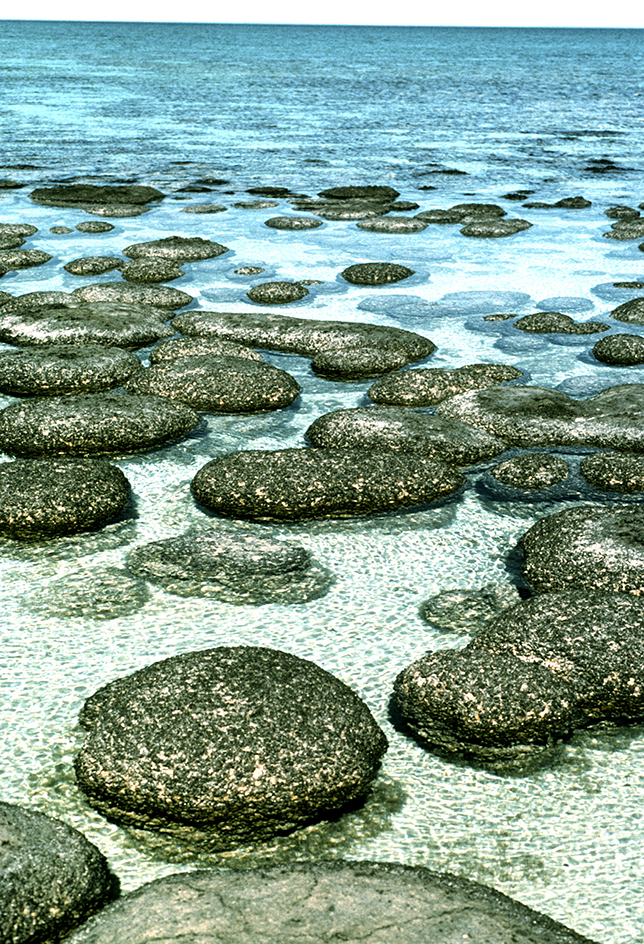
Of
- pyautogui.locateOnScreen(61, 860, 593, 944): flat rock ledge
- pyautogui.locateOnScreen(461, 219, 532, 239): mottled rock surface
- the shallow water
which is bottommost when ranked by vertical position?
the shallow water

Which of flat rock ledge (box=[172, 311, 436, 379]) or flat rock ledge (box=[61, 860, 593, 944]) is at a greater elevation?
flat rock ledge (box=[61, 860, 593, 944])

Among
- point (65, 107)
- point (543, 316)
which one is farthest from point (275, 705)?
→ point (65, 107)

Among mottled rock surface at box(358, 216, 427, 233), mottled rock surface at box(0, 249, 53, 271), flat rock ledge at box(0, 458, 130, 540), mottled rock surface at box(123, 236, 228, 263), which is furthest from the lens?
mottled rock surface at box(358, 216, 427, 233)

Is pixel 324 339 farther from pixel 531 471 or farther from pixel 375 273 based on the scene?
pixel 531 471

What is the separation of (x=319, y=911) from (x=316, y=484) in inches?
102

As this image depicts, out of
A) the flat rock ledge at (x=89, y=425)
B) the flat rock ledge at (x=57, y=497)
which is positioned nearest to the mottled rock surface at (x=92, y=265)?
the flat rock ledge at (x=89, y=425)

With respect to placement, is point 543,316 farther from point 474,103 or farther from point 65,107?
point 474,103

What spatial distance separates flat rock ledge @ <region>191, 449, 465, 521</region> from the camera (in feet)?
15.3

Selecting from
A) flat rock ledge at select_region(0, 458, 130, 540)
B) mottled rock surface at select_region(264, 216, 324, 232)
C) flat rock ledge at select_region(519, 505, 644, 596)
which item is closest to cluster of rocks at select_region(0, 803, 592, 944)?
flat rock ledge at select_region(519, 505, 644, 596)

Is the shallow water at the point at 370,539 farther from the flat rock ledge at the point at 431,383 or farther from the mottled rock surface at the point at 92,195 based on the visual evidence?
the mottled rock surface at the point at 92,195

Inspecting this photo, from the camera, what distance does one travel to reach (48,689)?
3.37 m

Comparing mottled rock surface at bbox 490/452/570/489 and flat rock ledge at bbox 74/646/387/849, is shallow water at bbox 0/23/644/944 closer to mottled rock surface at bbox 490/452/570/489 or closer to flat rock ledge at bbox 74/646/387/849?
flat rock ledge at bbox 74/646/387/849

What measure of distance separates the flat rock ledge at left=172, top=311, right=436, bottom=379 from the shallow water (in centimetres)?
19

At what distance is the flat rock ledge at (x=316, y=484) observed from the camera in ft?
15.3
